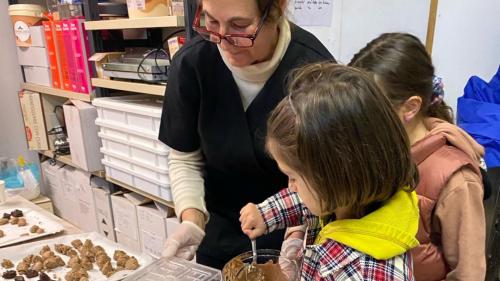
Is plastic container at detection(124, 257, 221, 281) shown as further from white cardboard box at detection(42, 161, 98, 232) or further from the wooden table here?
white cardboard box at detection(42, 161, 98, 232)

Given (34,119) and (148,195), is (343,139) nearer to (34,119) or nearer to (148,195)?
(148,195)

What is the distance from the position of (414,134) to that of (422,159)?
0.10 metres

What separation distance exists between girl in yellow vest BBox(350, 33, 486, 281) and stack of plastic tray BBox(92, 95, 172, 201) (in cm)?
89

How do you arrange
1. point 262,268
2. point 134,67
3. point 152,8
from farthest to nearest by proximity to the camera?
point 134,67 → point 152,8 → point 262,268

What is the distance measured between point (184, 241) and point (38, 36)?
1.70 metres

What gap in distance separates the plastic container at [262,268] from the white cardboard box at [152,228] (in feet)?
3.48

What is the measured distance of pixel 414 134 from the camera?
93cm

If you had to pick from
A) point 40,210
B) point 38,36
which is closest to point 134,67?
point 40,210

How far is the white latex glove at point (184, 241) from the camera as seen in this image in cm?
86

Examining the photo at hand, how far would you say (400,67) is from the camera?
90cm

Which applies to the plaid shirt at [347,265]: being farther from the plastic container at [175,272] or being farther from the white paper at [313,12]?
the white paper at [313,12]

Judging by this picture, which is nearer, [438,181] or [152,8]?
[438,181]

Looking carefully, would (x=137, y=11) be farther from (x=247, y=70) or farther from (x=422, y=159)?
(x=422, y=159)

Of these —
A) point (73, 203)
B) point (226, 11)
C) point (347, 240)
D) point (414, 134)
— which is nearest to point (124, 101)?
point (73, 203)
